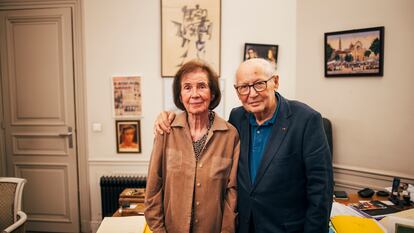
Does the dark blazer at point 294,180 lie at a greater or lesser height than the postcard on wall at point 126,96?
lesser

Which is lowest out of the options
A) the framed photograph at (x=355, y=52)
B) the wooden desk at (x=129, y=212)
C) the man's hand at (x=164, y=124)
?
the wooden desk at (x=129, y=212)

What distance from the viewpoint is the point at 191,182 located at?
51.6 inches

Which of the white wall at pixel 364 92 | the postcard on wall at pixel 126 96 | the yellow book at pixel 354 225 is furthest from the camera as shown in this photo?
the postcard on wall at pixel 126 96

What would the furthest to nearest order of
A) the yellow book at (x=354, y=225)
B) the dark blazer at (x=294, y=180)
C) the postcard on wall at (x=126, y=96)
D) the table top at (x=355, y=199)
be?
the postcard on wall at (x=126, y=96) → the table top at (x=355, y=199) → the yellow book at (x=354, y=225) → the dark blazer at (x=294, y=180)

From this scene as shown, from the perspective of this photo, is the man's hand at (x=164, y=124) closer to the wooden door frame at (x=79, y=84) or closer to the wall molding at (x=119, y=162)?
the wall molding at (x=119, y=162)

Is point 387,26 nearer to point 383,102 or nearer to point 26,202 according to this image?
point 383,102

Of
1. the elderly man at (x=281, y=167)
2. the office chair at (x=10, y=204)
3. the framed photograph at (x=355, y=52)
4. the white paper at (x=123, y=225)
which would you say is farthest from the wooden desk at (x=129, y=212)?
the framed photograph at (x=355, y=52)

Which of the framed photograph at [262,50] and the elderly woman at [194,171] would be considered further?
the framed photograph at [262,50]

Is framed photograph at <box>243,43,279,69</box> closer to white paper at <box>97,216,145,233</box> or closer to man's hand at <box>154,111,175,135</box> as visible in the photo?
man's hand at <box>154,111,175,135</box>

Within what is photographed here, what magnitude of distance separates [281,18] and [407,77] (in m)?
1.23

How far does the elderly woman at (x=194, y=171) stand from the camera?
1.31 metres

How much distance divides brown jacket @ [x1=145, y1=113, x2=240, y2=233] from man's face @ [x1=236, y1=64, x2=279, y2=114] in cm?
19

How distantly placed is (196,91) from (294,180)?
0.60 meters

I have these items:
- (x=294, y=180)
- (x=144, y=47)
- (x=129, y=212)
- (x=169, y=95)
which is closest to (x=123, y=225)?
(x=129, y=212)
